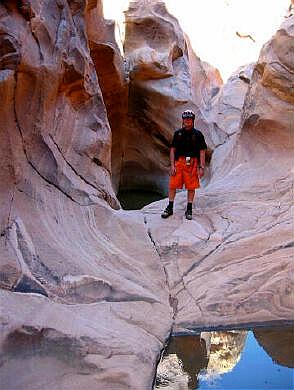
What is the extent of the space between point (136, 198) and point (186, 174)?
528cm

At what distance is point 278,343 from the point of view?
4.10 m

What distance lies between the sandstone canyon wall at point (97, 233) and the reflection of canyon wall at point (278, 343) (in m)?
0.14

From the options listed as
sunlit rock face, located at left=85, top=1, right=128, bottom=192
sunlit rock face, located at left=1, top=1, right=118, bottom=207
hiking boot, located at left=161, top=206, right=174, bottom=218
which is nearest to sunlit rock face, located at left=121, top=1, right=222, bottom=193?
sunlit rock face, located at left=85, top=1, right=128, bottom=192

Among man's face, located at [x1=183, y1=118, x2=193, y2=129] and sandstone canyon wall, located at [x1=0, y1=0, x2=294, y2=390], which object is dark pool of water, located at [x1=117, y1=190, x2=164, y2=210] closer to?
sandstone canyon wall, located at [x1=0, y1=0, x2=294, y2=390]

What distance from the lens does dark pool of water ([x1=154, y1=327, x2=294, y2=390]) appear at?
356 centimetres

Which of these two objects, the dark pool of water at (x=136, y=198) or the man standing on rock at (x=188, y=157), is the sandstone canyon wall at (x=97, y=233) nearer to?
the man standing on rock at (x=188, y=157)

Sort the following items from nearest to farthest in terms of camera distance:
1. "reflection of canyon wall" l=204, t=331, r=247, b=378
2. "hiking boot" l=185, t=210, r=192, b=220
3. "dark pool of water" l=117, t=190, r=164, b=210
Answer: "reflection of canyon wall" l=204, t=331, r=247, b=378, "hiking boot" l=185, t=210, r=192, b=220, "dark pool of water" l=117, t=190, r=164, b=210

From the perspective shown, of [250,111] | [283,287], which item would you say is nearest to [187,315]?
[283,287]

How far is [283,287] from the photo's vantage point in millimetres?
4602

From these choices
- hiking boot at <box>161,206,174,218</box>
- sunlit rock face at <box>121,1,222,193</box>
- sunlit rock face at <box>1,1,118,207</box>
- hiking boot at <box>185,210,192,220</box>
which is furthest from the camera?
sunlit rock face at <box>121,1,222,193</box>

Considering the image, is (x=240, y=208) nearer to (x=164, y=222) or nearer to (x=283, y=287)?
(x=164, y=222)

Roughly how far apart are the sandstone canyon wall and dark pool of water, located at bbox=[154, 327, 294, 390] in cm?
14

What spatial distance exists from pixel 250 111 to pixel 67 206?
3522 mm

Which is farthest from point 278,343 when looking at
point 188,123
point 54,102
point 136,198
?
point 136,198
